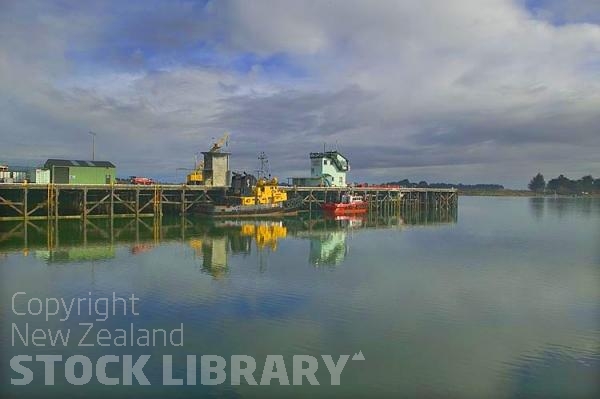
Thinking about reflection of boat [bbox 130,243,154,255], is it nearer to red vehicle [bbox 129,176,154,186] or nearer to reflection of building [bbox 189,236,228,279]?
reflection of building [bbox 189,236,228,279]

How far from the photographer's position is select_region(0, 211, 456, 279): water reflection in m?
28.7

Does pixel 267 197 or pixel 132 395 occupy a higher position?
pixel 267 197

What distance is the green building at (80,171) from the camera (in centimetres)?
5044

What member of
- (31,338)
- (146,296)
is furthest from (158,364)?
(146,296)

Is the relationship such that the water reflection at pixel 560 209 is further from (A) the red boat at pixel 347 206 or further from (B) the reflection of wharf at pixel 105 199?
(B) the reflection of wharf at pixel 105 199

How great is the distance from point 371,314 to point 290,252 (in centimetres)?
1485

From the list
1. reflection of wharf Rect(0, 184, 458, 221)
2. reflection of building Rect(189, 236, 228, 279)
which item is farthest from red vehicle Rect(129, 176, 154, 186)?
reflection of building Rect(189, 236, 228, 279)

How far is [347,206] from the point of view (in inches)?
2645

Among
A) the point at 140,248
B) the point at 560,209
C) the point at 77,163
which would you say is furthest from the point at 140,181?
the point at 560,209

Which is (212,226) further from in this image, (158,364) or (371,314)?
(158,364)

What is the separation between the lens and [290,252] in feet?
103

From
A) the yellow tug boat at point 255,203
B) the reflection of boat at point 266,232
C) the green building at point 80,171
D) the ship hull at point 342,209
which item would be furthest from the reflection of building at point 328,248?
the green building at point 80,171

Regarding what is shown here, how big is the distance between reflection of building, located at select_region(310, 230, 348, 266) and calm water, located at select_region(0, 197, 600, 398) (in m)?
0.18

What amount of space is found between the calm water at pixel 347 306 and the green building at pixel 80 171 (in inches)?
642
